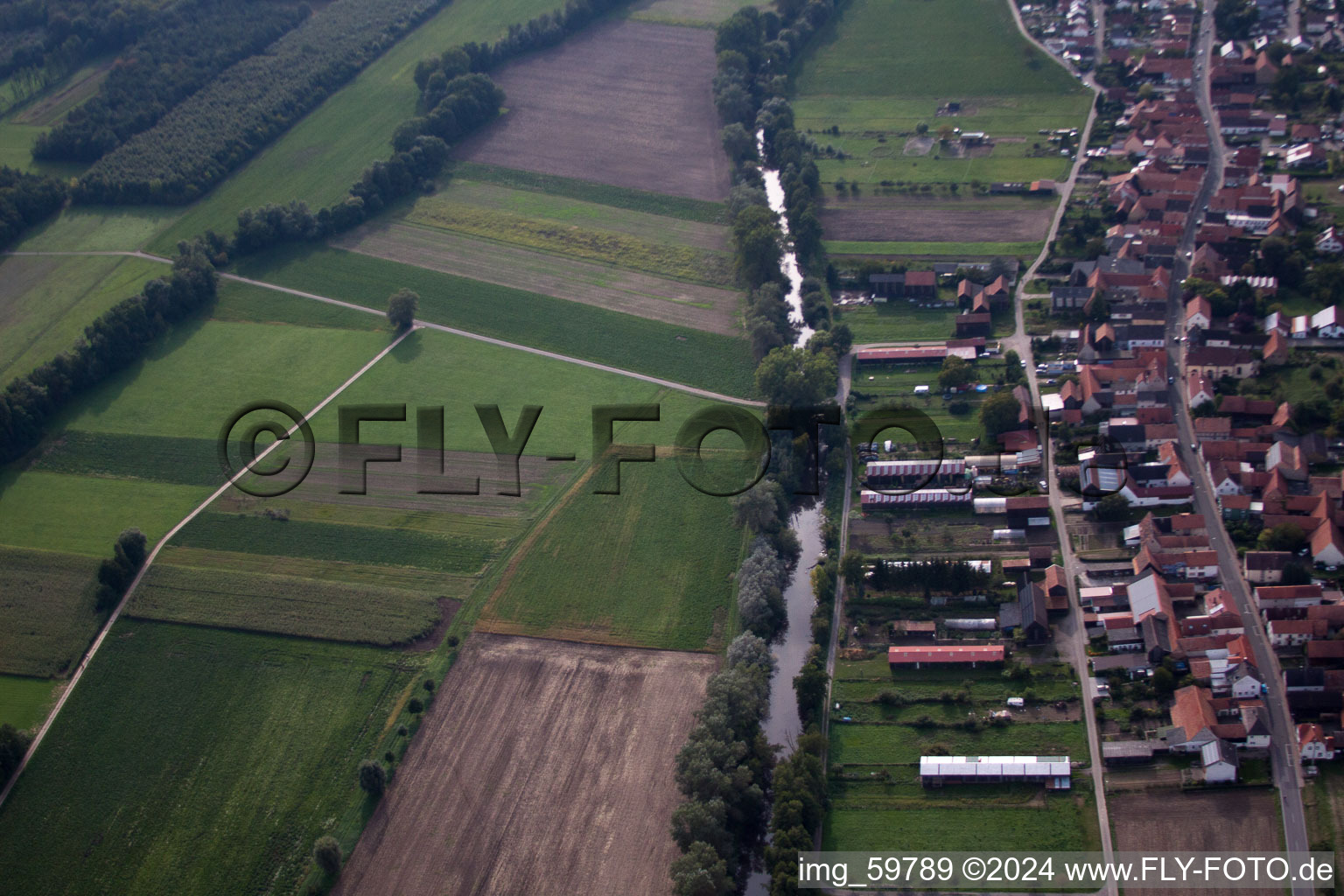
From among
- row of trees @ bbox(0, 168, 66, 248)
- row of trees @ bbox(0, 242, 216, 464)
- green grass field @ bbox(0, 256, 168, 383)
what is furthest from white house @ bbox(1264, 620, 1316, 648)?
row of trees @ bbox(0, 168, 66, 248)

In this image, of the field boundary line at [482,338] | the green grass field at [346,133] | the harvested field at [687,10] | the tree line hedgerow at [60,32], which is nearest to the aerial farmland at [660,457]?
the field boundary line at [482,338]

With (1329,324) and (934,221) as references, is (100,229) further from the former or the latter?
(1329,324)

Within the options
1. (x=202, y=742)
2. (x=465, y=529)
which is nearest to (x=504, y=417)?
(x=465, y=529)

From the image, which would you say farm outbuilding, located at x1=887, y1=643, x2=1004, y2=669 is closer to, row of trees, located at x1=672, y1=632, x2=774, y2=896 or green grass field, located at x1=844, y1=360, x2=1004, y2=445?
row of trees, located at x1=672, y1=632, x2=774, y2=896

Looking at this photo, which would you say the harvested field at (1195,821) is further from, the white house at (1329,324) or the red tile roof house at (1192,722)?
the white house at (1329,324)

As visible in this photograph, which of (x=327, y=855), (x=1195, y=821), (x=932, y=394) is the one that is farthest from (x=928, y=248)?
(x=327, y=855)

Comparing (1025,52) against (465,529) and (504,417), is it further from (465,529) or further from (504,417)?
(465,529)
